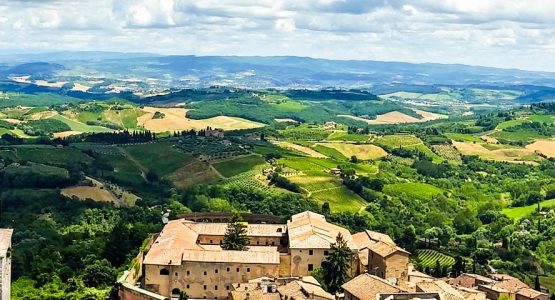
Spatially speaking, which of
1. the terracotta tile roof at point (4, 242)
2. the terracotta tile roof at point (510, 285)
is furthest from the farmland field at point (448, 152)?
the terracotta tile roof at point (4, 242)

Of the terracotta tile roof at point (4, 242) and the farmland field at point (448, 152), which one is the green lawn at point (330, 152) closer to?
the farmland field at point (448, 152)

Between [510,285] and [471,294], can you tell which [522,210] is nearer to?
[510,285]

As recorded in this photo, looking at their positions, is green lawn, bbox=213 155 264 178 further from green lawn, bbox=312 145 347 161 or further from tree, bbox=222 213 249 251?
tree, bbox=222 213 249 251


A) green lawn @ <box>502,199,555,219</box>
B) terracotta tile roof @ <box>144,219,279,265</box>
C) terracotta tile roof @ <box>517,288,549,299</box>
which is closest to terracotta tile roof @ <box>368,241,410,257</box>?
terracotta tile roof @ <box>144,219,279,265</box>

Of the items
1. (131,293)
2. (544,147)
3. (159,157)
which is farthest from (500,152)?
(131,293)

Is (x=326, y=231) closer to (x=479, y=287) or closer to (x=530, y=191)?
(x=479, y=287)
